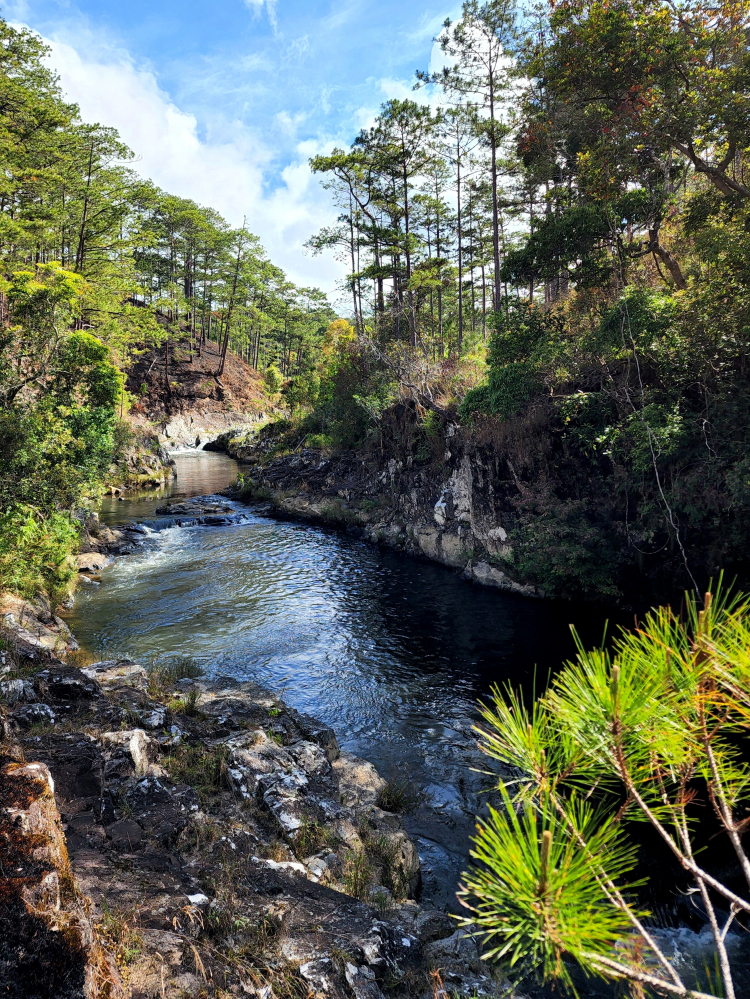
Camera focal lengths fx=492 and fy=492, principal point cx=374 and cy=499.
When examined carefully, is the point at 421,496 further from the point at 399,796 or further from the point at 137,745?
the point at 137,745

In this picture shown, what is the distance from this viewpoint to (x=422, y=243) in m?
28.3

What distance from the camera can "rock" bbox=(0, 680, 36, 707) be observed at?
6613 mm

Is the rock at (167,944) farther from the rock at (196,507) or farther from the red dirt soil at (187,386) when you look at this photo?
the red dirt soil at (187,386)

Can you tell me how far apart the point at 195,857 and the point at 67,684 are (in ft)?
12.9

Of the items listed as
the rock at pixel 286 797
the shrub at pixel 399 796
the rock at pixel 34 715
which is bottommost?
the shrub at pixel 399 796

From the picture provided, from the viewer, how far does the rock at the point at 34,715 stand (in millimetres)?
6312

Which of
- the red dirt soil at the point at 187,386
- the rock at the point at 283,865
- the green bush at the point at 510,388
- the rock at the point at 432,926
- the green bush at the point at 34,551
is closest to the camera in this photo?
the rock at the point at 432,926

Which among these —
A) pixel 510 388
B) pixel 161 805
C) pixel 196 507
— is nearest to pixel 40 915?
pixel 161 805

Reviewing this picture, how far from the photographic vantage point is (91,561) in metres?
17.1

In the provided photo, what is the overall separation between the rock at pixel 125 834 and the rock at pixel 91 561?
13.8m

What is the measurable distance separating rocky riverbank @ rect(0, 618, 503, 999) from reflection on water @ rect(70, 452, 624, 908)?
114 cm

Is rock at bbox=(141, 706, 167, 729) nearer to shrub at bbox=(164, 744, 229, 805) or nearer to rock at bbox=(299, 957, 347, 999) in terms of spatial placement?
shrub at bbox=(164, 744, 229, 805)

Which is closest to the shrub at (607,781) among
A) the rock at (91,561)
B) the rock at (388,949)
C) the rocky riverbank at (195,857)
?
the rocky riverbank at (195,857)

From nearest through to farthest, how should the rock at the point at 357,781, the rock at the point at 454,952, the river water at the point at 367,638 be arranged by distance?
1. the rock at the point at 454,952
2. the rock at the point at 357,781
3. the river water at the point at 367,638
